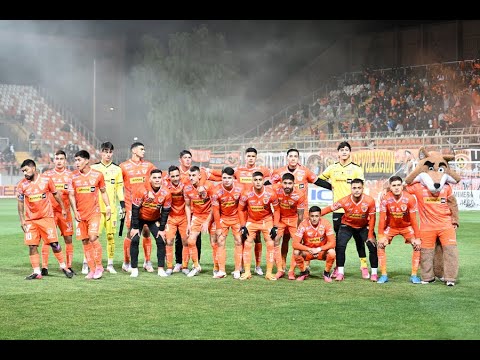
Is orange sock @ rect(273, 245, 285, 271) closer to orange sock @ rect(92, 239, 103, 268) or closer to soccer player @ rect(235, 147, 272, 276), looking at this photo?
soccer player @ rect(235, 147, 272, 276)

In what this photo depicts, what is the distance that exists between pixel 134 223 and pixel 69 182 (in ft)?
4.04

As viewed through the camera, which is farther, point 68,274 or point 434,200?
point 68,274

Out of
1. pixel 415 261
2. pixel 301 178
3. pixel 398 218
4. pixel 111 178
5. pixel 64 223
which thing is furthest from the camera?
pixel 111 178

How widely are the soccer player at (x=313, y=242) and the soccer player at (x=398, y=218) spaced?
2.53 ft

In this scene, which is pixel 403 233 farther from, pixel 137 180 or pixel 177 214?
pixel 137 180

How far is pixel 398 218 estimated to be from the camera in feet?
35.6

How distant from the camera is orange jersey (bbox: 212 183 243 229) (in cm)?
1114

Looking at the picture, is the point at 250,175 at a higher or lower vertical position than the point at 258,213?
higher

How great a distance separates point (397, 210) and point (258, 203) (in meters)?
2.15

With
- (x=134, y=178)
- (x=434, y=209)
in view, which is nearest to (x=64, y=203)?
(x=134, y=178)

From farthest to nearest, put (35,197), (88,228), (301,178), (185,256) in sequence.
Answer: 1. (301,178)
2. (185,256)
3. (88,228)
4. (35,197)

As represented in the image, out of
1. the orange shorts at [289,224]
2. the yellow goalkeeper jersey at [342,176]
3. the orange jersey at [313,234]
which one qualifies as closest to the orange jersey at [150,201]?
the orange shorts at [289,224]

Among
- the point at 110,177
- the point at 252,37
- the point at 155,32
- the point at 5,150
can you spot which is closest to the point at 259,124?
the point at 252,37

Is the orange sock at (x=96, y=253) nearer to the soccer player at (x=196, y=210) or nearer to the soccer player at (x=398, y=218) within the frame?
the soccer player at (x=196, y=210)
